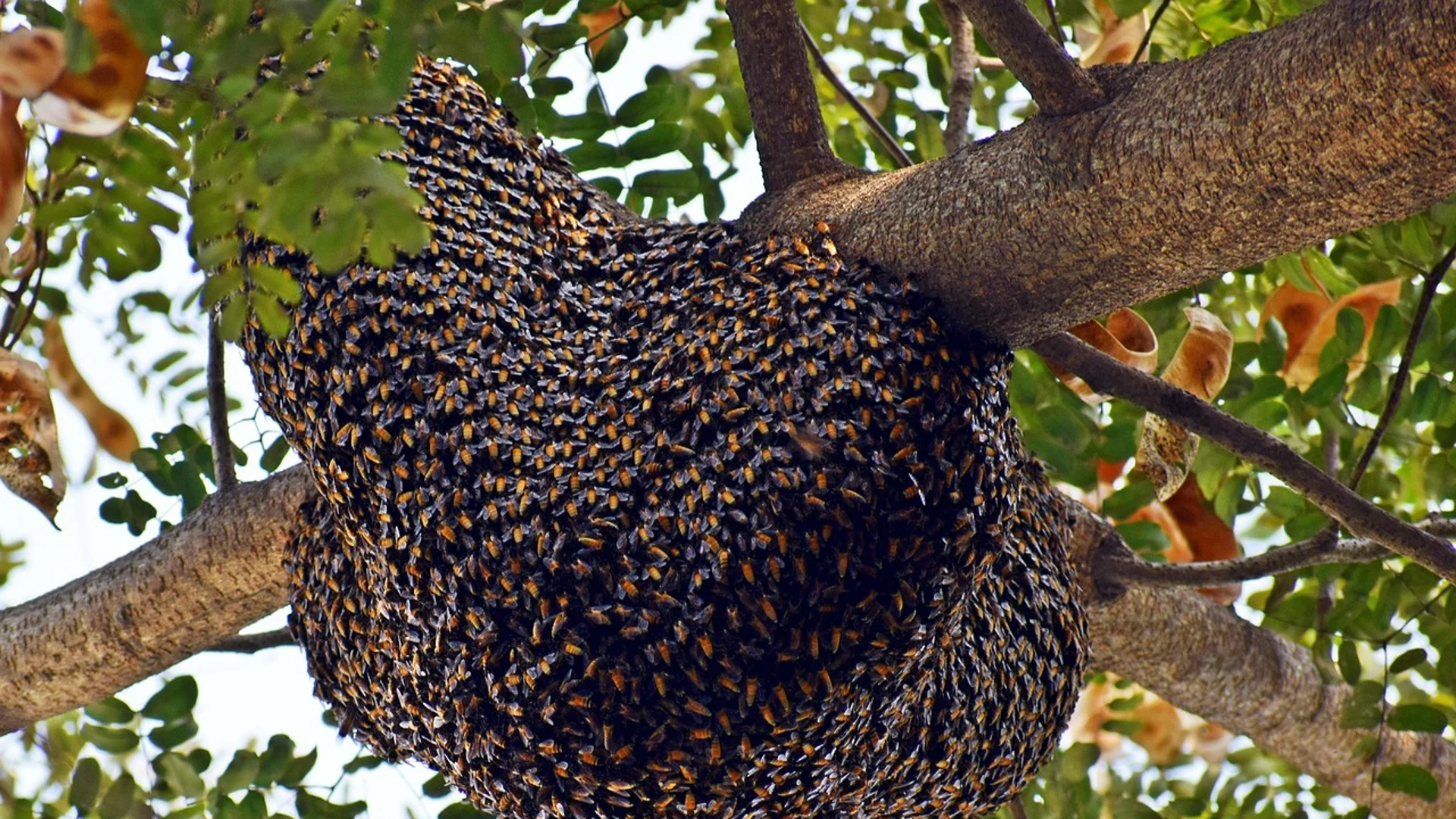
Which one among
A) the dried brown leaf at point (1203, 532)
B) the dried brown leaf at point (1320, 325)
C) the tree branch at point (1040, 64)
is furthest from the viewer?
the dried brown leaf at point (1203, 532)

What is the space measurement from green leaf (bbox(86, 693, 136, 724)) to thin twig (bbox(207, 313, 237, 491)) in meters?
0.31

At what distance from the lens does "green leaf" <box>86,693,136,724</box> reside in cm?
242

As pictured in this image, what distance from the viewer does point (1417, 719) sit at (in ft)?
7.61

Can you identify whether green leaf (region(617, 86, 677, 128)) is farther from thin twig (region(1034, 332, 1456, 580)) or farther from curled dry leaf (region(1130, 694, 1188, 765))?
curled dry leaf (region(1130, 694, 1188, 765))

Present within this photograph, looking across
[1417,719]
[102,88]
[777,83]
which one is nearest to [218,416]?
[102,88]

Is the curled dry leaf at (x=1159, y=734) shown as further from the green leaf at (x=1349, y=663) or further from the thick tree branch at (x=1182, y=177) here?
the thick tree branch at (x=1182, y=177)

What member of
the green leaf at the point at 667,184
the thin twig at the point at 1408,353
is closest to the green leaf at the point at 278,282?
the green leaf at the point at 667,184

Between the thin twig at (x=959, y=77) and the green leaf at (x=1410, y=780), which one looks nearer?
the green leaf at (x=1410, y=780)

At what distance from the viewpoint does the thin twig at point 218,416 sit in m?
2.25

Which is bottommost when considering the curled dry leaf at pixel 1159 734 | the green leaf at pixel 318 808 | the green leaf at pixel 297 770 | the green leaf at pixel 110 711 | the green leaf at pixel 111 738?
the curled dry leaf at pixel 1159 734

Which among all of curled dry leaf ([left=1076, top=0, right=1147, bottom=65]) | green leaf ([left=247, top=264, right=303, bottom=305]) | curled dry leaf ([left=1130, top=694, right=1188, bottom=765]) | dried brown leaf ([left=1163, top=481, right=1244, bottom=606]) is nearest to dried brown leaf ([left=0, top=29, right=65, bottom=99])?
green leaf ([left=247, top=264, right=303, bottom=305])

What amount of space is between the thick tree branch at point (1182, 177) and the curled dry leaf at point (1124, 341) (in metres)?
0.48

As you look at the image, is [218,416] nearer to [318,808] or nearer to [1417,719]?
[318,808]

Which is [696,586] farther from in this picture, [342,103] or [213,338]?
[213,338]
